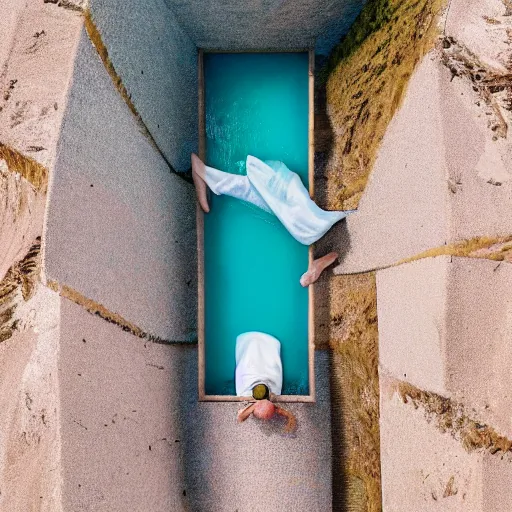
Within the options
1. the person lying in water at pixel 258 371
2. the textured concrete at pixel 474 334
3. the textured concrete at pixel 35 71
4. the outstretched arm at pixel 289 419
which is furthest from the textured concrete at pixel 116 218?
the textured concrete at pixel 474 334

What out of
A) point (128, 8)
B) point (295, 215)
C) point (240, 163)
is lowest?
point (295, 215)

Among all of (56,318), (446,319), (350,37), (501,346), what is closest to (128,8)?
(350,37)

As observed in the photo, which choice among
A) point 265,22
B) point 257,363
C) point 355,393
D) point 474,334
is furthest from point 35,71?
point 355,393

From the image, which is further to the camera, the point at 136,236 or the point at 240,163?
the point at 240,163

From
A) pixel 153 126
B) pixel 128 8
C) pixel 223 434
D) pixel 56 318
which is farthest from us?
pixel 223 434

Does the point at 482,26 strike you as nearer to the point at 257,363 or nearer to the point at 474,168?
the point at 474,168

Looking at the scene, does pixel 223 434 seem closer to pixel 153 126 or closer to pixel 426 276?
pixel 426 276
